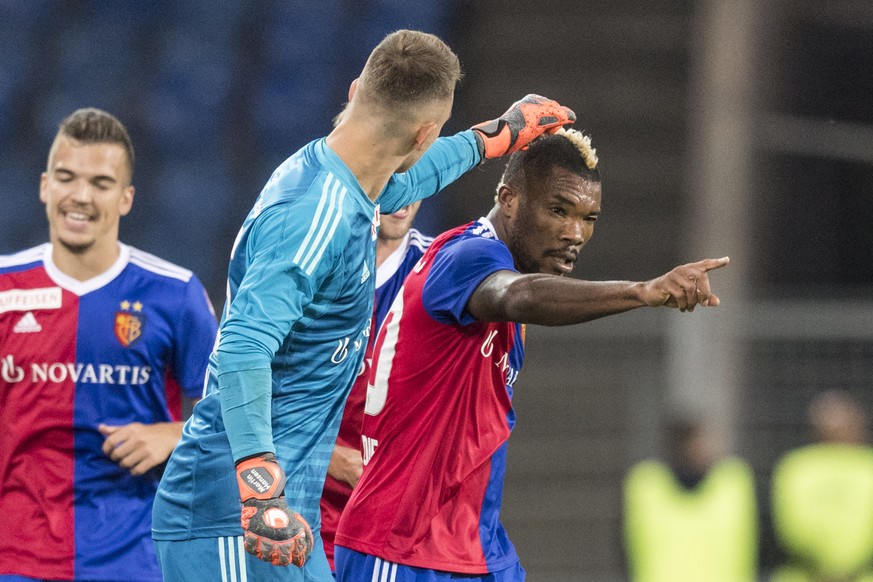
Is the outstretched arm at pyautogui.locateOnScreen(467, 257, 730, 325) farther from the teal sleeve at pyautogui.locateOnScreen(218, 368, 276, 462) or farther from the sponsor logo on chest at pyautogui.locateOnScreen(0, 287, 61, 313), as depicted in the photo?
the sponsor logo on chest at pyautogui.locateOnScreen(0, 287, 61, 313)

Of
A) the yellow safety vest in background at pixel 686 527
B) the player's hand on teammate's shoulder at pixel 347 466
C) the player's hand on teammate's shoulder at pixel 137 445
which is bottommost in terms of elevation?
the yellow safety vest in background at pixel 686 527

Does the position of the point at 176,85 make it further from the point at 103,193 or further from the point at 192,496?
the point at 192,496

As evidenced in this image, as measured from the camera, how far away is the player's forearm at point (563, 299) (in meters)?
Answer: 3.28

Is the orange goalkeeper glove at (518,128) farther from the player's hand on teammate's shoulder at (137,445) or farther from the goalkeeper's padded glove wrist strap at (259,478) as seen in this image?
the goalkeeper's padded glove wrist strap at (259,478)

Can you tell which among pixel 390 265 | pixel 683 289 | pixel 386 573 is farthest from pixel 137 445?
pixel 683 289

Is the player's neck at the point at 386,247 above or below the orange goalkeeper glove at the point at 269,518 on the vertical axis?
above

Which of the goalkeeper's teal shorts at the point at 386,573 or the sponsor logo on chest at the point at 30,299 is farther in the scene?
the sponsor logo on chest at the point at 30,299

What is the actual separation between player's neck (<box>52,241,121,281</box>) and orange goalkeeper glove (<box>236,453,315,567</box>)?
1991mm

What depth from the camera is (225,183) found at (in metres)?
11.3

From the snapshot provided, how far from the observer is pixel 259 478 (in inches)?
123

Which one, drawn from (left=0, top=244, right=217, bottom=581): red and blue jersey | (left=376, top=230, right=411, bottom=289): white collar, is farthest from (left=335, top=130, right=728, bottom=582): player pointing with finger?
(left=0, top=244, right=217, bottom=581): red and blue jersey

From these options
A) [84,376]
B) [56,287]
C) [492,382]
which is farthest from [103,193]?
[492,382]

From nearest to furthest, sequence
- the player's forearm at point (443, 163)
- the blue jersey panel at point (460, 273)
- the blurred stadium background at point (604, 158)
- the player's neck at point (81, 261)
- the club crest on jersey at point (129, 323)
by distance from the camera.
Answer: the blue jersey panel at point (460, 273)
the player's forearm at point (443, 163)
the club crest on jersey at point (129, 323)
the player's neck at point (81, 261)
the blurred stadium background at point (604, 158)

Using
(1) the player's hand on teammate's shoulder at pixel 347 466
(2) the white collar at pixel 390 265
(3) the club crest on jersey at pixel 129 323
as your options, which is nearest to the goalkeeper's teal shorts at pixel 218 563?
(1) the player's hand on teammate's shoulder at pixel 347 466
